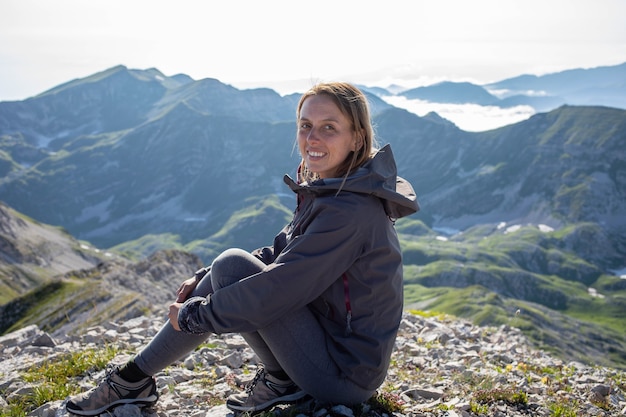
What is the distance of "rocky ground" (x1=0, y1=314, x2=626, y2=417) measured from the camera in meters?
7.91

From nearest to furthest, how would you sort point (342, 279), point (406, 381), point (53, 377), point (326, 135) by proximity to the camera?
point (342, 279)
point (326, 135)
point (53, 377)
point (406, 381)

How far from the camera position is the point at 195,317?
6.26 m

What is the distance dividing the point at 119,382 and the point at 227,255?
2725 millimetres

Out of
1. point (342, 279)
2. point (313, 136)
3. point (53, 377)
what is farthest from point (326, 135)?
point (53, 377)

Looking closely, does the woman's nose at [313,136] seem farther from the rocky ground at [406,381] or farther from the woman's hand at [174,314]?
the rocky ground at [406,381]

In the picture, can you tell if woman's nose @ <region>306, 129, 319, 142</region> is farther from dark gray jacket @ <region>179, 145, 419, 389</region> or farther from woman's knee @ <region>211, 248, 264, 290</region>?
woman's knee @ <region>211, 248, 264, 290</region>

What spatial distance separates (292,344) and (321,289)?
3.08 ft

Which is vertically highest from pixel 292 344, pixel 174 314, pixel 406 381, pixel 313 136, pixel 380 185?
pixel 313 136

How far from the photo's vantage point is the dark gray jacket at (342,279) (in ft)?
19.2

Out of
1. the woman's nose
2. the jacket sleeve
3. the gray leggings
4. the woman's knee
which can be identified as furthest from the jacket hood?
the gray leggings

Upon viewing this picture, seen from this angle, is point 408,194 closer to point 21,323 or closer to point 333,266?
point 333,266

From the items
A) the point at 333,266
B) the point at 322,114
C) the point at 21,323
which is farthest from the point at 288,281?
the point at 21,323

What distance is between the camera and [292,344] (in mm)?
6414

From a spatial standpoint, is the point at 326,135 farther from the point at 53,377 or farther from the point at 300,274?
the point at 53,377
